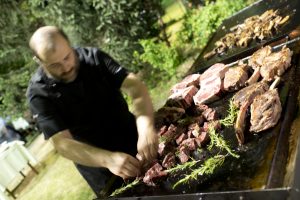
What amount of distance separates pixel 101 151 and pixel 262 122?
1455 millimetres

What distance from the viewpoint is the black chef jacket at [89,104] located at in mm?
3600

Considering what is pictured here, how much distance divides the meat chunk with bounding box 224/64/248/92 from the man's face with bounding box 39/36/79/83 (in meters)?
1.57

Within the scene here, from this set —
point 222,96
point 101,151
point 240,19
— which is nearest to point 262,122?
point 222,96

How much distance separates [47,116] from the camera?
3.55 meters

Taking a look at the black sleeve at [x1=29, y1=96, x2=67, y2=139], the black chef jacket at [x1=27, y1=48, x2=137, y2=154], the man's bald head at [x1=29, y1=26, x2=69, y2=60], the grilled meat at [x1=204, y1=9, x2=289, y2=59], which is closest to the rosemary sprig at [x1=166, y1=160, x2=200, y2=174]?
the black chef jacket at [x1=27, y1=48, x2=137, y2=154]

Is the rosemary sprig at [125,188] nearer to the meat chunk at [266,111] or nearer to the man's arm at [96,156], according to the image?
the man's arm at [96,156]

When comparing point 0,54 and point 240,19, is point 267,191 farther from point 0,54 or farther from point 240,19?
point 0,54

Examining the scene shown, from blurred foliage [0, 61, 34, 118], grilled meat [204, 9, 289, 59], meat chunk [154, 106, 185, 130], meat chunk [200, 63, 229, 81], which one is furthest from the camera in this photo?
blurred foliage [0, 61, 34, 118]

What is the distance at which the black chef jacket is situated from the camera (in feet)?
11.8

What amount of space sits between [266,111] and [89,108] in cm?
192

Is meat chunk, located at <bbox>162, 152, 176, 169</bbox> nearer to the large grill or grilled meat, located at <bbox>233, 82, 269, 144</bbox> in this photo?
the large grill

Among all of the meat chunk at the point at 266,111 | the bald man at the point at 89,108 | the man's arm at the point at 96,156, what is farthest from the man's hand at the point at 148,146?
the meat chunk at the point at 266,111

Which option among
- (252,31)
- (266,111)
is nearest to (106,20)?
(252,31)

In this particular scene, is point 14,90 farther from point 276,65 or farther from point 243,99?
point 276,65
